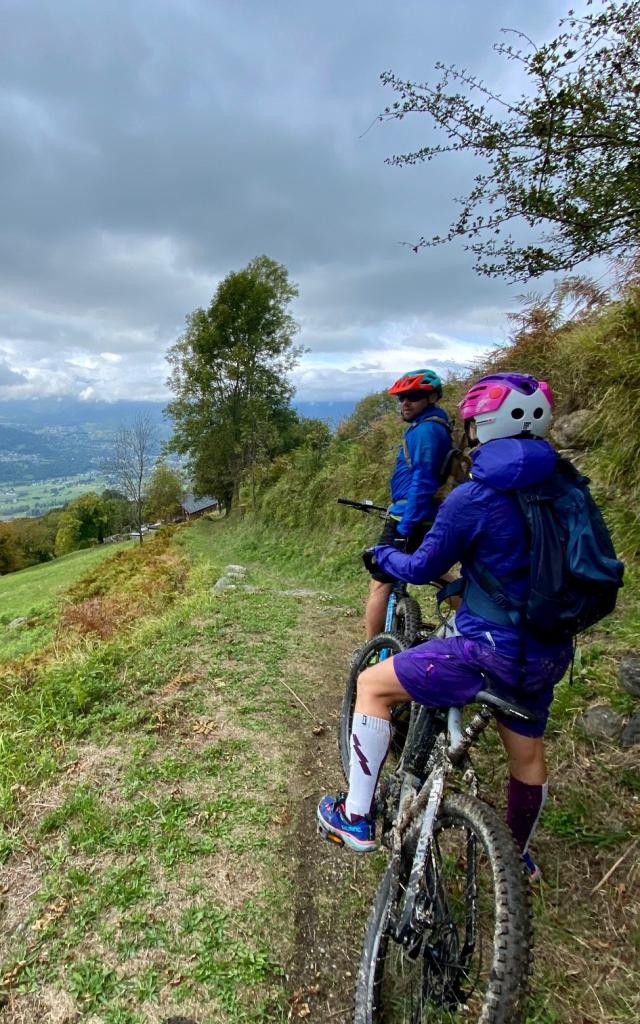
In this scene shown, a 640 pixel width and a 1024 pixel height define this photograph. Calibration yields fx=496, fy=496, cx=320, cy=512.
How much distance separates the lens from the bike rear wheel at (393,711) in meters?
3.39

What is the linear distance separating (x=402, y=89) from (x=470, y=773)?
4480 millimetres

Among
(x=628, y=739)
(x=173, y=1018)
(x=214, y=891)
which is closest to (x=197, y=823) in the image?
(x=214, y=891)

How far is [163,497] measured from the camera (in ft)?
171

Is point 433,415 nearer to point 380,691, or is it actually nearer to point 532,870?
point 380,691

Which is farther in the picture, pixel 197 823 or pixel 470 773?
pixel 197 823

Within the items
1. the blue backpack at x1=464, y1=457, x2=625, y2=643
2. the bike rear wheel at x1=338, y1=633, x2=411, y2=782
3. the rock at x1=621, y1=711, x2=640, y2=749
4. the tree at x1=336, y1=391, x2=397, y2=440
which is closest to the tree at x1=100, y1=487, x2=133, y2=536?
the tree at x1=336, y1=391, x2=397, y2=440

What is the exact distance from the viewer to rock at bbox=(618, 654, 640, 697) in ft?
10.6

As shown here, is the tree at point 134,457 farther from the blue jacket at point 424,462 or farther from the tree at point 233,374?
the blue jacket at point 424,462

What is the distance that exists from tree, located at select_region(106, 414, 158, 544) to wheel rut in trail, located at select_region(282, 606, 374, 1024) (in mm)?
28897

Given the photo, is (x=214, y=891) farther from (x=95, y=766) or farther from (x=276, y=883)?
(x=95, y=766)

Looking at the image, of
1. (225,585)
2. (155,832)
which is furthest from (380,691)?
(225,585)

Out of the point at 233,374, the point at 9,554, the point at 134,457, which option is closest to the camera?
the point at 233,374

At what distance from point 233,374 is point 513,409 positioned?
25.3 m

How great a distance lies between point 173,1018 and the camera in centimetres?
229
